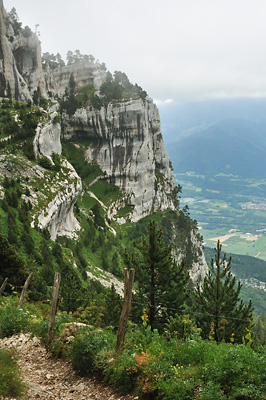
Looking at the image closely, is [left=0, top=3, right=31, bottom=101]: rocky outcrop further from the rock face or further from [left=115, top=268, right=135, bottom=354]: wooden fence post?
[left=115, top=268, right=135, bottom=354]: wooden fence post

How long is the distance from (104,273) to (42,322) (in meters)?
39.8

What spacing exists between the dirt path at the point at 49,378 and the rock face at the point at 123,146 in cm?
8236

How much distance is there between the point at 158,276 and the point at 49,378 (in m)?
9.13

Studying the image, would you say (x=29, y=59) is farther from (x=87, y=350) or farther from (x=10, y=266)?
(x=87, y=350)

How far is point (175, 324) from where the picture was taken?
43.6ft

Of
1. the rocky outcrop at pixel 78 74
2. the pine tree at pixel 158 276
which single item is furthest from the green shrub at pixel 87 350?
the rocky outcrop at pixel 78 74

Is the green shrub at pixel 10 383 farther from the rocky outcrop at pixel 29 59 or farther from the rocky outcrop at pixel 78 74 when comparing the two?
the rocky outcrop at pixel 78 74

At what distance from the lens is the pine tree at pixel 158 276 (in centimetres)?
1703

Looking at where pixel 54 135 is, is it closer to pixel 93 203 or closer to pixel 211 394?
pixel 93 203

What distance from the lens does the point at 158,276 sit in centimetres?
1736

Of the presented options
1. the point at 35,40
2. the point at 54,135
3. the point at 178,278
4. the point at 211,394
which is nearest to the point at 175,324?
the point at 178,278

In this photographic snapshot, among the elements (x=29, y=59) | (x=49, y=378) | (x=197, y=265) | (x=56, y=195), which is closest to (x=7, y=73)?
(x=29, y=59)

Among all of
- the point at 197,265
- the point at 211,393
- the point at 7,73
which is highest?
the point at 7,73

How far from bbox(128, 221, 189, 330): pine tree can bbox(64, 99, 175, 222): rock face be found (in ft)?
249
